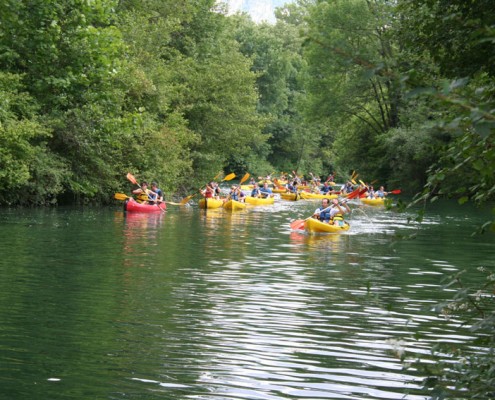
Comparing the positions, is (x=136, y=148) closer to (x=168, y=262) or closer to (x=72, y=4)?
(x=72, y=4)

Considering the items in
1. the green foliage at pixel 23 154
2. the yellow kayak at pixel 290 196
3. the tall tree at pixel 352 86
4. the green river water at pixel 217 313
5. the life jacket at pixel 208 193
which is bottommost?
the green river water at pixel 217 313

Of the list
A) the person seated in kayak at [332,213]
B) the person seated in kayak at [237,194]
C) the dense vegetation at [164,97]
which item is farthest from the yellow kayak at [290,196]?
the person seated in kayak at [332,213]

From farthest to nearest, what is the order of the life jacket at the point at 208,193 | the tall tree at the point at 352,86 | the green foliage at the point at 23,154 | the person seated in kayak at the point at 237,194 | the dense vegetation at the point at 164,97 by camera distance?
the tall tree at the point at 352,86
the person seated in kayak at the point at 237,194
the life jacket at the point at 208,193
the green foliage at the point at 23,154
the dense vegetation at the point at 164,97

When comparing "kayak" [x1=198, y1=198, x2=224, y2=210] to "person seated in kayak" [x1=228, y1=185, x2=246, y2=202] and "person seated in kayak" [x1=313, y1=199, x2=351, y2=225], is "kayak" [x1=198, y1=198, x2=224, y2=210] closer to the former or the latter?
"person seated in kayak" [x1=228, y1=185, x2=246, y2=202]

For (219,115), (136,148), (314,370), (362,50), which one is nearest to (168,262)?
(314,370)

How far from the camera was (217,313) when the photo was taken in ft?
37.6

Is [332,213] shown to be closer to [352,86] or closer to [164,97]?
[164,97]

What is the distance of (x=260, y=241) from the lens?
22.4 metres

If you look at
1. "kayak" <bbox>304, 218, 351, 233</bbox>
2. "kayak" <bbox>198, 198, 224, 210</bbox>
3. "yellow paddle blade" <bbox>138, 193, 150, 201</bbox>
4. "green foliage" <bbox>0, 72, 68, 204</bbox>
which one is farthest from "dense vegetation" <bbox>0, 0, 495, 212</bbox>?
"kayak" <bbox>304, 218, 351, 233</bbox>

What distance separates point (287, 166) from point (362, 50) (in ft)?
105

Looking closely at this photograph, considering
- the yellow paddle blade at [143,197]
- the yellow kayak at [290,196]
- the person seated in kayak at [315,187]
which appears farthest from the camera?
the person seated in kayak at [315,187]

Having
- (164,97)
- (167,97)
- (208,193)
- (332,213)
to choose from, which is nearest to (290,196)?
(208,193)

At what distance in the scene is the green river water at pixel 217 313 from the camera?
7.86 m

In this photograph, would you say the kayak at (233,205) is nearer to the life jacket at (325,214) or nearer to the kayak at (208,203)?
the kayak at (208,203)
